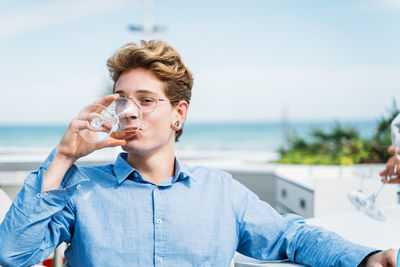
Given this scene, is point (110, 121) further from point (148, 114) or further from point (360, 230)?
point (360, 230)

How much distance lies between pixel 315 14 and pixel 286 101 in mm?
7204

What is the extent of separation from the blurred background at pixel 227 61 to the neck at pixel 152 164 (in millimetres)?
25546

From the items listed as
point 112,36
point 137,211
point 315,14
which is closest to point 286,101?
point 315,14

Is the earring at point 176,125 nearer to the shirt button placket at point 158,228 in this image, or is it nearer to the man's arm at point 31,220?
the shirt button placket at point 158,228

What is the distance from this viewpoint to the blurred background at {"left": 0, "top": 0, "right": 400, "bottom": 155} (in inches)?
1068

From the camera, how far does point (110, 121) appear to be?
1.07 meters

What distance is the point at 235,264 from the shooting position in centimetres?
120

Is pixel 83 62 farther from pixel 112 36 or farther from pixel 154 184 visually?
pixel 154 184

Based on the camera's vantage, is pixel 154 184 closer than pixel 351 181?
Yes

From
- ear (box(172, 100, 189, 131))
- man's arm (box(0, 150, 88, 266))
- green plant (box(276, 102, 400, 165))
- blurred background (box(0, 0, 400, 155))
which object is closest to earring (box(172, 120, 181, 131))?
ear (box(172, 100, 189, 131))

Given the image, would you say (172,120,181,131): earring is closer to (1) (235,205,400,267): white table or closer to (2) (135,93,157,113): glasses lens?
(2) (135,93,157,113): glasses lens

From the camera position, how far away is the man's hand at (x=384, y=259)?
988mm

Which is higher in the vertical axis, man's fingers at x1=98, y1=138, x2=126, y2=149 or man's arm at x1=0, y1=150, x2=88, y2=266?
man's fingers at x1=98, y1=138, x2=126, y2=149

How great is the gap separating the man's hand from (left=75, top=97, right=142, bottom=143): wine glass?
69 cm
